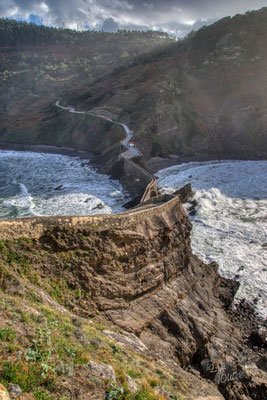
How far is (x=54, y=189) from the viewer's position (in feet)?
154

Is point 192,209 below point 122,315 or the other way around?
below

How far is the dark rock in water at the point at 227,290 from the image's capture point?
23781 millimetres

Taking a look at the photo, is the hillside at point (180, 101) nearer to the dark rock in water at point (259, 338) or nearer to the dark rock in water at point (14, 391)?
the dark rock in water at point (259, 338)

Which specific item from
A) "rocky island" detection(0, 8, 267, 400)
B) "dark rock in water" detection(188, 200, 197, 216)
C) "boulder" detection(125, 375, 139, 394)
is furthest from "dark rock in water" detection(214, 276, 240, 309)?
"boulder" detection(125, 375, 139, 394)

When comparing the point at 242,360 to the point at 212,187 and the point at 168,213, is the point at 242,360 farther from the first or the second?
the point at 212,187

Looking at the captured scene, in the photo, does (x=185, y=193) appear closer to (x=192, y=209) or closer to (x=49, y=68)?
(x=192, y=209)

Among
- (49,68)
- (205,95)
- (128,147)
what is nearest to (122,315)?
(128,147)

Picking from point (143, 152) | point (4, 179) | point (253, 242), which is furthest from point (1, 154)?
point (253, 242)

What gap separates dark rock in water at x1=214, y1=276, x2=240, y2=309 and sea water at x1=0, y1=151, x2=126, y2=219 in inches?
662

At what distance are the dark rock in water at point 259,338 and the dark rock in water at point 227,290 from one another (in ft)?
9.22

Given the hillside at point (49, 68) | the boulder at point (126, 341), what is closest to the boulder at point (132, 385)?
the boulder at point (126, 341)

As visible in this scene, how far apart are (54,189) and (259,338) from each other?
35368 millimetres

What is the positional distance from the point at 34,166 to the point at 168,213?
46587 millimetres

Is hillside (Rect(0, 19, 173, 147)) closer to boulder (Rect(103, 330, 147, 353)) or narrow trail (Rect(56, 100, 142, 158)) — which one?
narrow trail (Rect(56, 100, 142, 158))
